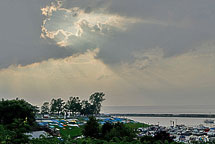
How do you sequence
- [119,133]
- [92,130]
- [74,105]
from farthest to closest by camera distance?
[74,105] → [92,130] → [119,133]

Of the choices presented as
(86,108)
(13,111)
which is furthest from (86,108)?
(13,111)

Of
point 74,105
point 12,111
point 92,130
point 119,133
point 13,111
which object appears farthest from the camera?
point 74,105

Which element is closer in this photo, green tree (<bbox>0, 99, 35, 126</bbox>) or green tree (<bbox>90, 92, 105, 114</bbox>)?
green tree (<bbox>0, 99, 35, 126</bbox>)

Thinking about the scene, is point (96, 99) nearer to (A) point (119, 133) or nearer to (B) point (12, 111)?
(B) point (12, 111)

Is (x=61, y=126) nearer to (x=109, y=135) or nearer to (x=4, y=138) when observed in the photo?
(x=109, y=135)

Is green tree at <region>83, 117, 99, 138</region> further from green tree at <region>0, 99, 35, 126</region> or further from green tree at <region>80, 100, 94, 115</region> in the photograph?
green tree at <region>80, 100, 94, 115</region>

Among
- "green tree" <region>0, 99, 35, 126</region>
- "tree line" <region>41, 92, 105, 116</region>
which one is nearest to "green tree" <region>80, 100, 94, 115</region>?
"tree line" <region>41, 92, 105, 116</region>

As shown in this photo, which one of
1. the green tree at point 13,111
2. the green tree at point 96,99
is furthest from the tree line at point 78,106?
the green tree at point 13,111

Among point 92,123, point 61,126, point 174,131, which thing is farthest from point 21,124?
point 174,131

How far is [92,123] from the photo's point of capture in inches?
1303

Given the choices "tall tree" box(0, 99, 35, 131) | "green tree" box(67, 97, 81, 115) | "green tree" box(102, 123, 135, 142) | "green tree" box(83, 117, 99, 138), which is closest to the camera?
"green tree" box(102, 123, 135, 142)

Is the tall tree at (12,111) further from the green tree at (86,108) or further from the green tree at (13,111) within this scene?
the green tree at (86,108)

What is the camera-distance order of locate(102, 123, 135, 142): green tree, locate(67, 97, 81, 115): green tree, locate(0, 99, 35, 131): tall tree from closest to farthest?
locate(102, 123, 135, 142): green tree < locate(0, 99, 35, 131): tall tree < locate(67, 97, 81, 115): green tree

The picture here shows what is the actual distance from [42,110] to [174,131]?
70710mm
